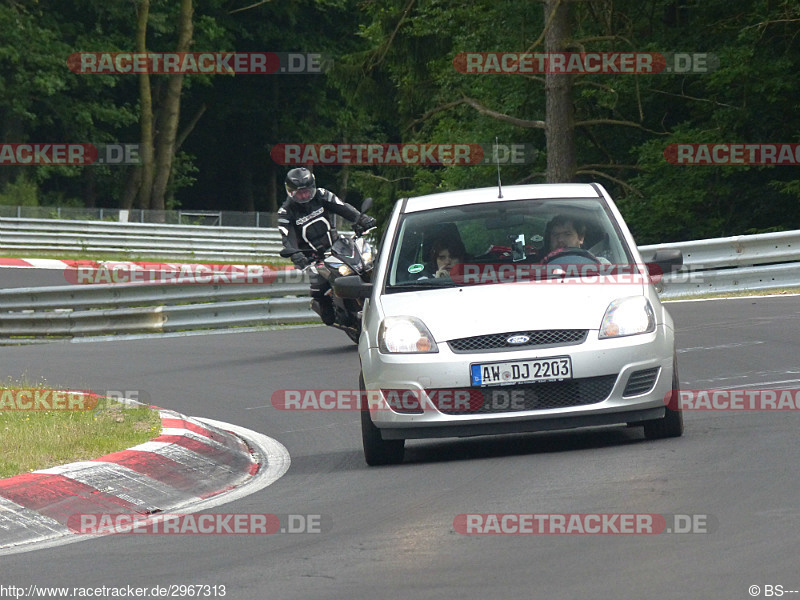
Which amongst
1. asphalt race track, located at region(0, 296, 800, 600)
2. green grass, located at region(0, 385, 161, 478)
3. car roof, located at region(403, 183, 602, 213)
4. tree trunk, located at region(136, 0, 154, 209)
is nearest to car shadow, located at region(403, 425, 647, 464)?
asphalt race track, located at region(0, 296, 800, 600)

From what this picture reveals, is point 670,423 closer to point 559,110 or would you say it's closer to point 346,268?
point 346,268

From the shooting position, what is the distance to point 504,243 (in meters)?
9.34

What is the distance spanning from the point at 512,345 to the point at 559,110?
759 inches

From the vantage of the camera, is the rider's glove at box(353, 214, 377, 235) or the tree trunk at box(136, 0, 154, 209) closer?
the rider's glove at box(353, 214, 377, 235)

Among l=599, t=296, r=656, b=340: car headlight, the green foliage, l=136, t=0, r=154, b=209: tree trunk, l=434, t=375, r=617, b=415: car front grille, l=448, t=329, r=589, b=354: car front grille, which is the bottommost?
l=434, t=375, r=617, b=415: car front grille

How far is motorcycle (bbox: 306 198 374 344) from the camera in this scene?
15.0 m

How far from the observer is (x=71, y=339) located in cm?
2094

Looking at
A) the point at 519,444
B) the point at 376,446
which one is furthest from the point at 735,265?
the point at 376,446

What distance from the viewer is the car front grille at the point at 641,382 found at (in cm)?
823

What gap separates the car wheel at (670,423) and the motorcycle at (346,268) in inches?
254

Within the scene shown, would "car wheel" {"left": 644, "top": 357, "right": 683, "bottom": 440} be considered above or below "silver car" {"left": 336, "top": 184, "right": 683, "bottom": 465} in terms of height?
below

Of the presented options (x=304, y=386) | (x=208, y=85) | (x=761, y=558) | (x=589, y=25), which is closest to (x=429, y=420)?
(x=761, y=558)

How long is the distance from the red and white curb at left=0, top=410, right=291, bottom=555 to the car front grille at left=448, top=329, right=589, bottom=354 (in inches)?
54.4

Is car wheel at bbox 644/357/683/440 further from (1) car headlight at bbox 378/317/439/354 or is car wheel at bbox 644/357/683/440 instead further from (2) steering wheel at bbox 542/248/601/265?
(1) car headlight at bbox 378/317/439/354
